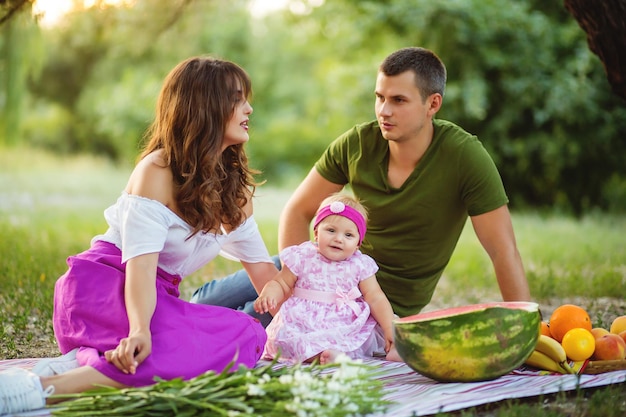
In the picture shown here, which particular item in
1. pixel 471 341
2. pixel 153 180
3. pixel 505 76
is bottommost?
pixel 471 341

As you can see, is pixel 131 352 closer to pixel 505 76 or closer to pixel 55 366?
pixel 55 366

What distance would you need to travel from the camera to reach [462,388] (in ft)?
11.3

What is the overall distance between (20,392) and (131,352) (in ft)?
1.50

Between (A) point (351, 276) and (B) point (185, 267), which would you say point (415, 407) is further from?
(B) point (185, 267)

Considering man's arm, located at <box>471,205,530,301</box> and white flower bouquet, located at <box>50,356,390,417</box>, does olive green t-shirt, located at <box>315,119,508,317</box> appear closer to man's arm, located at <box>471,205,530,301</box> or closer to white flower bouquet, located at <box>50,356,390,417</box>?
man's arm, located at <box>471,205,530,301</box>

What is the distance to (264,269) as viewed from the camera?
4359 millimetres

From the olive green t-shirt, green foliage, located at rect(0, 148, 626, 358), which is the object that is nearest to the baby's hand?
the olive green t-shirt

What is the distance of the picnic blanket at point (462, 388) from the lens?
3229 mm

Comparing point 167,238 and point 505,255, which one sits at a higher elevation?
Answer: point 167,238

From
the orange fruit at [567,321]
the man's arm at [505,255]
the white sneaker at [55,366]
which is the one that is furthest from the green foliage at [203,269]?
the orange fruit at [567,321]

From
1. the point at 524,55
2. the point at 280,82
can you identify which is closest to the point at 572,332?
the point at 524,55

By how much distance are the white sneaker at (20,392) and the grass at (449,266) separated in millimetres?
1141

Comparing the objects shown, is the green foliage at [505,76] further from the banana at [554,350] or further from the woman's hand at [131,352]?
the banana at [554,350]

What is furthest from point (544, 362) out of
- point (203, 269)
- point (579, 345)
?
point (203, 269)
